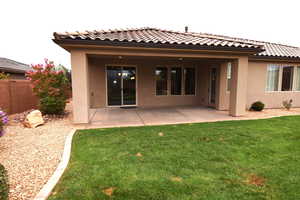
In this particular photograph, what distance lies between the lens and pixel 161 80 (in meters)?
9.93

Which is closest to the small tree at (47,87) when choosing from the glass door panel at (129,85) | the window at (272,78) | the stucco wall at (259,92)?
the glass door panel at (129,85)

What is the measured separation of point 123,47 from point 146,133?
3008mm

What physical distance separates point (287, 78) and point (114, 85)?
1037cm

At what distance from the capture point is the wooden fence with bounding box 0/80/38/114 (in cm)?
703

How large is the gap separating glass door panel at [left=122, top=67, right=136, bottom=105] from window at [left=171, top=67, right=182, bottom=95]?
2417mm

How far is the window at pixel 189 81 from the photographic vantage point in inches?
403

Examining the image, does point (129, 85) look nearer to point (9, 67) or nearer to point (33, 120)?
point (33, 120)

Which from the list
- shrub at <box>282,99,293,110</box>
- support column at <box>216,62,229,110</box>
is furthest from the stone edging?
shrub at <box>282,99,293,110</box>

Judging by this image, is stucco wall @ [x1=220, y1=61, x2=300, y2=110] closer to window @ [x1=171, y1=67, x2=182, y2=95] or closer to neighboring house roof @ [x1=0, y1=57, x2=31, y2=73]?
window @ [x1=171, y1=67, x2=182, y2=95]

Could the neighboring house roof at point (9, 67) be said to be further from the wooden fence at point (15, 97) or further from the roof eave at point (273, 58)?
the roof eave at point (273, 58)

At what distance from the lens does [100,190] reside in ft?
7.46

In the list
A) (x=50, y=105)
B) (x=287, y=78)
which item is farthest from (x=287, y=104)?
(x=50, y=105)

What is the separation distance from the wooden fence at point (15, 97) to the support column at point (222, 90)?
10.3 metres

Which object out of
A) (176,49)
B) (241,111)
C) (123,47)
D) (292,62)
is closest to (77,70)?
(123,47)
